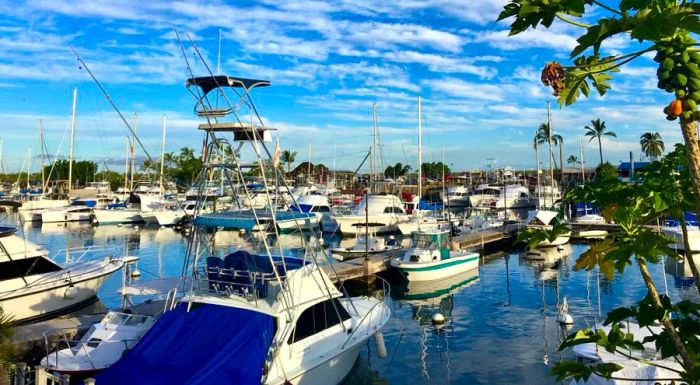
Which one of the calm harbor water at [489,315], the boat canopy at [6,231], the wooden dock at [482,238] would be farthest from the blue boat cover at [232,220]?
the wooden dock at [482,238]

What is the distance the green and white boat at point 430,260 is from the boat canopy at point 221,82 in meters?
19.0

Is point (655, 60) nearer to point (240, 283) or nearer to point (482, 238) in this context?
point (240, 283)

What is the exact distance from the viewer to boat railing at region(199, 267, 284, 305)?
1324 cm

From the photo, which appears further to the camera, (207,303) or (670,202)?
(207,303)

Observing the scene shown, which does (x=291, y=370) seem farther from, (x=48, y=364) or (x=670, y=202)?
(x=670, y=202)

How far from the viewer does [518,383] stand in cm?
1631

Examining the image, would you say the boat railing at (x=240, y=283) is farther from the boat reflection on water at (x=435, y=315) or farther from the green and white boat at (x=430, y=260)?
the green and white boat at (x=430, y=260)

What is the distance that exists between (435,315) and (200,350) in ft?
44.6

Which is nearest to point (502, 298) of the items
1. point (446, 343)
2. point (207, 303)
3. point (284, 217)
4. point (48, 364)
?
point (446, 343)

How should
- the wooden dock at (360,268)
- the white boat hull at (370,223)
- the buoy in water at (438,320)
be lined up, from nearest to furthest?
the buoy in water at (438,320), the wooden dock at (360,268), the white boat hull at (370,223)

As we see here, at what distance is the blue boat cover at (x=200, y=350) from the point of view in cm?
1097

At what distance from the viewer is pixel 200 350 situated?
11609mm

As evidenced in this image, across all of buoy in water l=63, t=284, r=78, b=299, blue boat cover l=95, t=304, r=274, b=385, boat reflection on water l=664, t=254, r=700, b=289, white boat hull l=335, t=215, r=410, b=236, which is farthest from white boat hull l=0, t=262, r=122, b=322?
white boat hull l=335, t=215, r=410, b=236

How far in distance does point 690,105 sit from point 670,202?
1033mm
